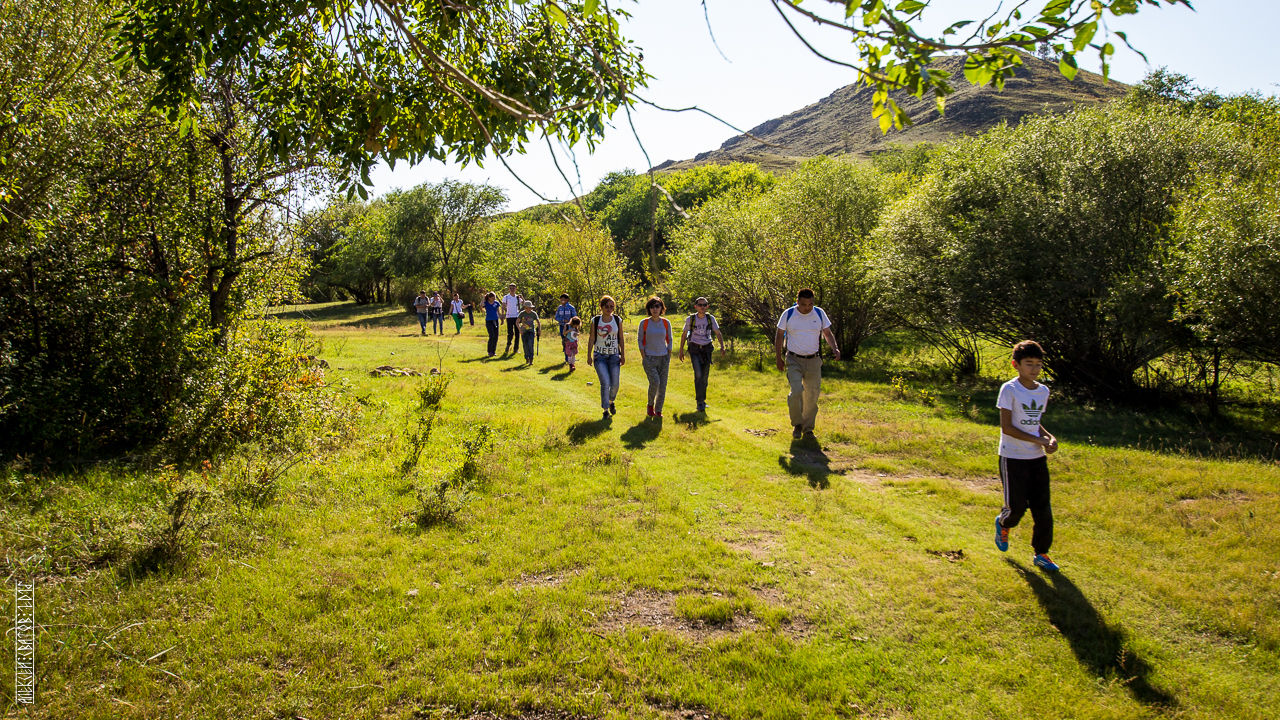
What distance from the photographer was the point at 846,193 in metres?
22.4

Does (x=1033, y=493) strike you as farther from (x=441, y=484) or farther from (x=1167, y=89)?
(x=1167, y=89)

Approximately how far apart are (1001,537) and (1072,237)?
1144 cm

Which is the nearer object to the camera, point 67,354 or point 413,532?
point 413,532

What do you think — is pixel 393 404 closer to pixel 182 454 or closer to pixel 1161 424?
pixel 182 454

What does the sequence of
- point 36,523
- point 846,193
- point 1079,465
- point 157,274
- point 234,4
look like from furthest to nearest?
point 846,193 → point 1079,465 → point 157,274 → point 36,523 → point 234,4

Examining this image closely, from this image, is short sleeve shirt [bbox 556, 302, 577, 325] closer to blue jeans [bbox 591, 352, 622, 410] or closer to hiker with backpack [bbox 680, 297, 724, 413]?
hiker with backpack [bbox 680, 297, 724, 413]

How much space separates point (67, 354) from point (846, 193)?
21.9 metres

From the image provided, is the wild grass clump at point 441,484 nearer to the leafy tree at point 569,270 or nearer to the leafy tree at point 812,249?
the leafy tree at point 812,249

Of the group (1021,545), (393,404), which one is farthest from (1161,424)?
(393,404)

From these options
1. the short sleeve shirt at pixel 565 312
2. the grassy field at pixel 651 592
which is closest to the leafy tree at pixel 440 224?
the short sleeve shirt at pixel 565 312

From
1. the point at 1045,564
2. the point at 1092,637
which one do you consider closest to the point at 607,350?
the point at 1045,564

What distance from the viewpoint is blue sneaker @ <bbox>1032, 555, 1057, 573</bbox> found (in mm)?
5258

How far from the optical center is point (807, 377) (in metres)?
9.41

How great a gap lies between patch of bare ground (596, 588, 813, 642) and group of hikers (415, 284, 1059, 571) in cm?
246
